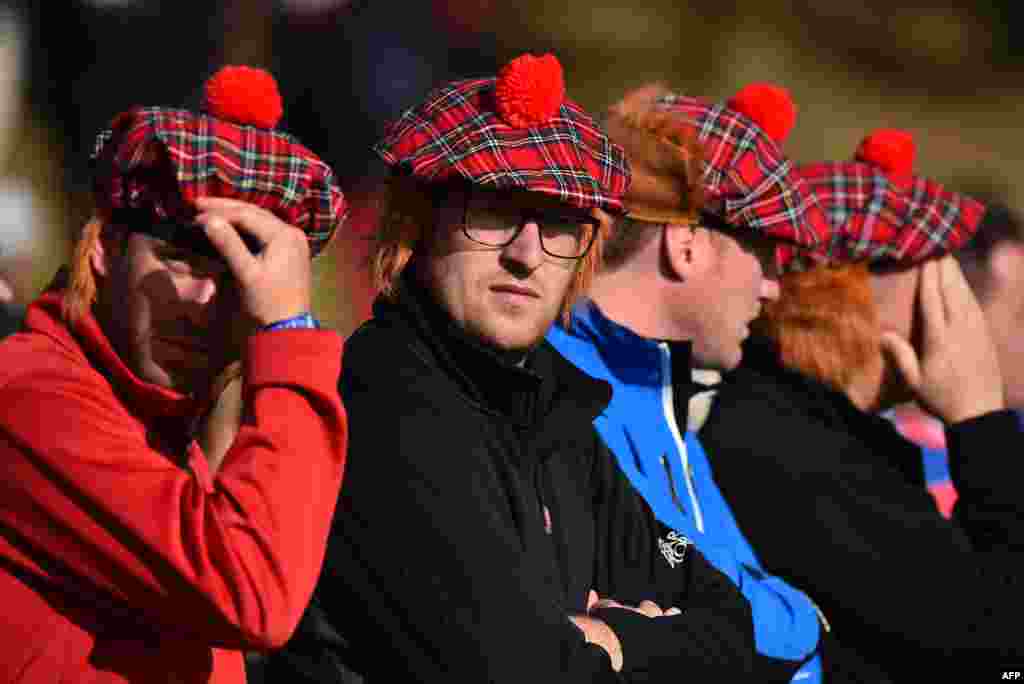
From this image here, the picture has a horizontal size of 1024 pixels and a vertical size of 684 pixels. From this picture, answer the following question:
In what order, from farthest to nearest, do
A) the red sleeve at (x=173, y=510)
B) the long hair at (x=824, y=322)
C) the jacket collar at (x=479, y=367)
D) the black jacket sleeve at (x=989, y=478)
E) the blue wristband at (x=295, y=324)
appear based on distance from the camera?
the long hair at (x=824, y=322) → the black jacket sleeve at (x=989, y=478) → the jacket collar at (x=479, y=367) → the blue wristband at (x=295, y=324) → the red sleeve at (x=173, y=510)

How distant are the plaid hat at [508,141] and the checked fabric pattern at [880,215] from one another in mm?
1550

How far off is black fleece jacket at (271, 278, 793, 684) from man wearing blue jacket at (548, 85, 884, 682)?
33 centimetres

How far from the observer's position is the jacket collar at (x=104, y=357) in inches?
91.8

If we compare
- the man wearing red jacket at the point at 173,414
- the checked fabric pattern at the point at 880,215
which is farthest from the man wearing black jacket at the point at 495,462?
the checked fabric pattern at the point at 880,215

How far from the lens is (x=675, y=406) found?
3.62 meters

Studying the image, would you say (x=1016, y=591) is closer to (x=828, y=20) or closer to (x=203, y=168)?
(x=203, y=168)

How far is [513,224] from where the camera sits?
112 inches

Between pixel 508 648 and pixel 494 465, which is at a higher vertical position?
pixel 494 465

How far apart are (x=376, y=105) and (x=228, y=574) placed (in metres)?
4.15

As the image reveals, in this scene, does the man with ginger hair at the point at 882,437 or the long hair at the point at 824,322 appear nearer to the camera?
the man with ginger hair at the point at 882,437

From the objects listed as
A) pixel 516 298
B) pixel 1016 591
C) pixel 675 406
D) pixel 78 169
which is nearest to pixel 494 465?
pixel 516 298

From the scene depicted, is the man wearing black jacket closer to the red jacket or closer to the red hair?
the red jacket

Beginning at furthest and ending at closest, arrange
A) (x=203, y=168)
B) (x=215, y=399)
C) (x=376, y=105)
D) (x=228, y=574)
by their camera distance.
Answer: (x=376, y=105) → (x=215, y=399) → (x=203, y=168) → (x=228, y=574)

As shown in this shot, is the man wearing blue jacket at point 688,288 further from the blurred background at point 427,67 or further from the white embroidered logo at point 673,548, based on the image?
the blurred background at point 427,67
